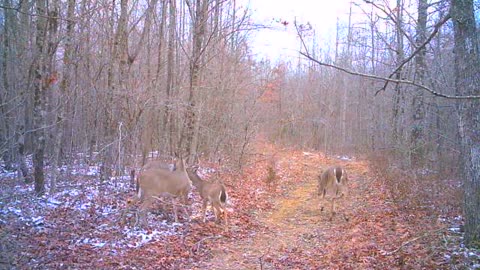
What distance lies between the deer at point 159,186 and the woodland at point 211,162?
22 cm

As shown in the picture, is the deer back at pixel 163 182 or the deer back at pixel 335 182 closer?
the deer back at pixel 163 182

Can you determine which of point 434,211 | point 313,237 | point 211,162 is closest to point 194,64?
point 211,162

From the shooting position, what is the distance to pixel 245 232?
9.91 meters

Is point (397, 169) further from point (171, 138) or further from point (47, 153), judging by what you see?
point (47, 153)

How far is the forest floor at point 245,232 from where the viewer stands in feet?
23.6

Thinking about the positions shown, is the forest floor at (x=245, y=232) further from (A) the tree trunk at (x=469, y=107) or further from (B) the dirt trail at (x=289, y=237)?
(A) the tree trunk at (x=469, y=107)

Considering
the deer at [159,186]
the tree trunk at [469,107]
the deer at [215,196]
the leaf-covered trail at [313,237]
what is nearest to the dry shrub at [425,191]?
the leaf-covered trail at [313,237]

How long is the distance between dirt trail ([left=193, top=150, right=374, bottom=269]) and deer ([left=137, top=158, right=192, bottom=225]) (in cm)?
179

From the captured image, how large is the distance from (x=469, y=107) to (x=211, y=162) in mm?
11127

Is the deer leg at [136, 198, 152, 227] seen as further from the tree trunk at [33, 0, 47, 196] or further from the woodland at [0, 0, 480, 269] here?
the tree trunk at [33, 0, 47, 196]

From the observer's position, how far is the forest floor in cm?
720

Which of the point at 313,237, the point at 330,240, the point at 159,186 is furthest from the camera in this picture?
the point at 159,186

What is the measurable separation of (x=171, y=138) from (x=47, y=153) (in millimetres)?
4633

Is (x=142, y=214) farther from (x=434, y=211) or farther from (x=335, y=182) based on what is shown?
(x=434, y=211)
